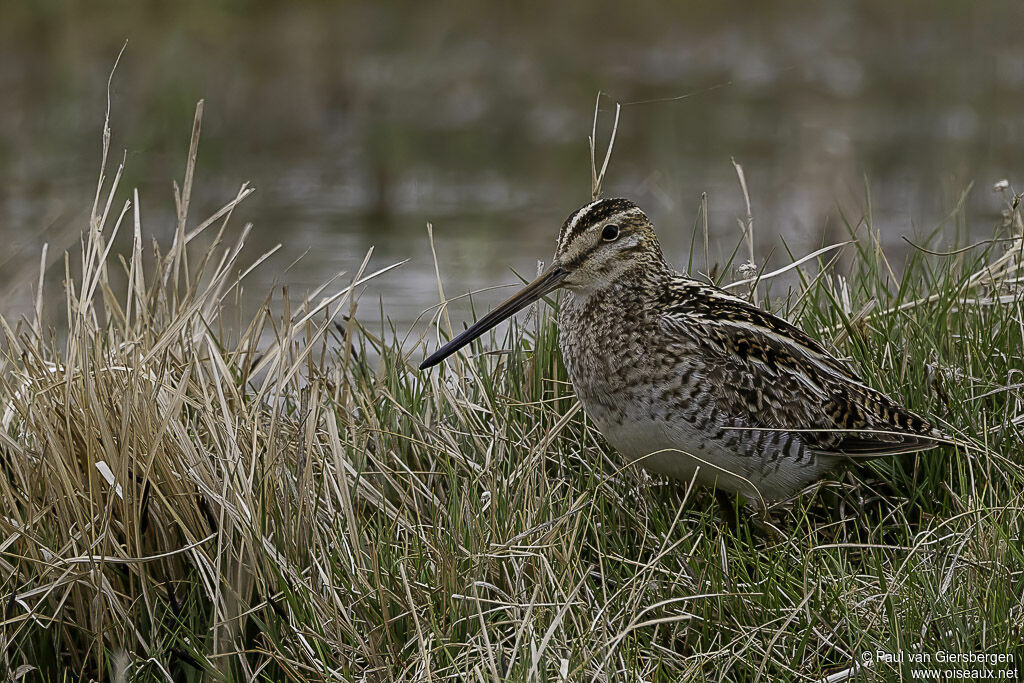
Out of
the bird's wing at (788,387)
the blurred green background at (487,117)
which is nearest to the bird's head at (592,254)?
the bird's wing at (788,387)

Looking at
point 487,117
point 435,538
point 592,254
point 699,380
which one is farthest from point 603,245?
point 487,117

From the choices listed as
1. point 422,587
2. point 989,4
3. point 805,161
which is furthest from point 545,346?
point 989,4

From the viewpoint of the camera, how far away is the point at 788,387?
3848mm

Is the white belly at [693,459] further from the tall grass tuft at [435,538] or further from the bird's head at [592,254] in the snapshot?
the bird's head at [592,254]

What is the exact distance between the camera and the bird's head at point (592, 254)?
4.00 metres

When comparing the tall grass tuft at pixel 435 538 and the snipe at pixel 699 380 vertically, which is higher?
the snipe at pixel 699 380

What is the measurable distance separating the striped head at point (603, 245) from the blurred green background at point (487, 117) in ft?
13.1

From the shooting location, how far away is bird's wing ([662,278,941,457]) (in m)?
3.76

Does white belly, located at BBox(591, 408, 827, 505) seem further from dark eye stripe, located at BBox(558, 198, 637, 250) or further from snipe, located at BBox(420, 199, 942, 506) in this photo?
dark eye stripe, located at BBox(558, 198, 637, 250)

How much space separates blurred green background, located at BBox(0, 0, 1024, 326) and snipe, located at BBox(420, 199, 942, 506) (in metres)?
4.04

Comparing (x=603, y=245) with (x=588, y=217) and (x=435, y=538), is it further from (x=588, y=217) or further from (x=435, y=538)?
(x=435, y=538)

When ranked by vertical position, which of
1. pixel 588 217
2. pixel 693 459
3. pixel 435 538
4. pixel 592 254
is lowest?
pixel 435 538

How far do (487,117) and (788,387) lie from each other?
990 cm

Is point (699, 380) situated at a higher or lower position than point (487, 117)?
higher
